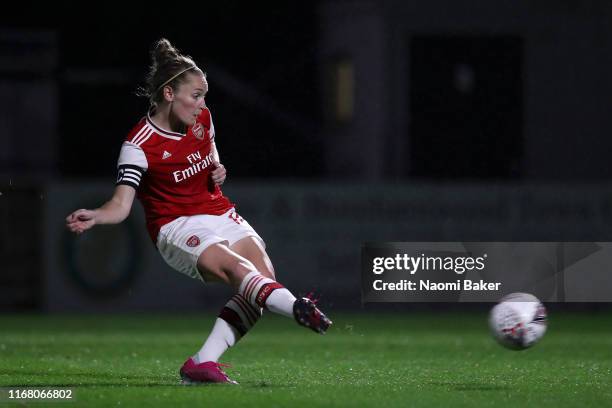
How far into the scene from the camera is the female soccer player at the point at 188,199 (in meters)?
8.85

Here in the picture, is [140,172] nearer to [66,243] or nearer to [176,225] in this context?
[176,225]

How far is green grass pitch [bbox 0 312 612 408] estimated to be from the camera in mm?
8531

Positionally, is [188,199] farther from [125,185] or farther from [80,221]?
[80,221]

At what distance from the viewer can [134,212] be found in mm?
19062

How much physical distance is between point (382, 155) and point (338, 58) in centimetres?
253

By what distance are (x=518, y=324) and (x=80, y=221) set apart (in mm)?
2921

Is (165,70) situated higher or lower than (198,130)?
higher

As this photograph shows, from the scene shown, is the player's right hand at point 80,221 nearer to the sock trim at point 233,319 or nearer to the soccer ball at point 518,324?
the sock trim at point 233,319

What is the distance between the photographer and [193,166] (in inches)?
360

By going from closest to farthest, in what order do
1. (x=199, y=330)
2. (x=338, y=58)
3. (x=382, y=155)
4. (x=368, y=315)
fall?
(x=199, y=330) → (x=368, y=315) → (x=382, y=155) → (x=338, y=58)

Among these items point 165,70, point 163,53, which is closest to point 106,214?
point 165,70

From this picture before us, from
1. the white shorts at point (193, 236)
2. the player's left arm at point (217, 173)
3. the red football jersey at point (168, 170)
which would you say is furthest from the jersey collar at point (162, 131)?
the white shorts at point (193, 236)

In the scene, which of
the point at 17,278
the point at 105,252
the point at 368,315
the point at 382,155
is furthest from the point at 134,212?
the point at 382,155

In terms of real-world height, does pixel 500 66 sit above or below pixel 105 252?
above
